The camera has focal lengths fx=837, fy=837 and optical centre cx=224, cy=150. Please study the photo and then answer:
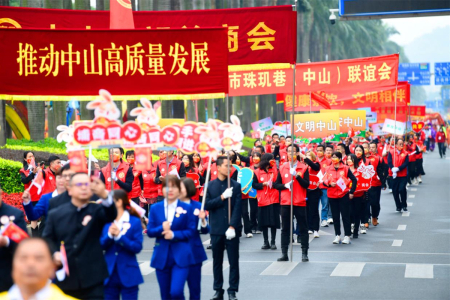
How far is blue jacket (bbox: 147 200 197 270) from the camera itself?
866 cm

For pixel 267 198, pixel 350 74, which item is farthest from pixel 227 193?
pixel 350 74

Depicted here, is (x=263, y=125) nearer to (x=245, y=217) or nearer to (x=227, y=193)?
(x=245, y=217)

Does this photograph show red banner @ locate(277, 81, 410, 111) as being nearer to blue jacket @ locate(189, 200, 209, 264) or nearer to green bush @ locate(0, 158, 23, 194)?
green bush @ locate(0, 158, 23, 194)

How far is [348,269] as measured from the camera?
43.1ft

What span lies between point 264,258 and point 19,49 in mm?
5616

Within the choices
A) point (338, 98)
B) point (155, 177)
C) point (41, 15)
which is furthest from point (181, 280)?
point (338, 98)

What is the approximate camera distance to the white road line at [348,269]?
1266 cm

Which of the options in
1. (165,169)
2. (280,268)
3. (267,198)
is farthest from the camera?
(165,169)

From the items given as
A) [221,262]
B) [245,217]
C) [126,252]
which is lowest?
[245,217]

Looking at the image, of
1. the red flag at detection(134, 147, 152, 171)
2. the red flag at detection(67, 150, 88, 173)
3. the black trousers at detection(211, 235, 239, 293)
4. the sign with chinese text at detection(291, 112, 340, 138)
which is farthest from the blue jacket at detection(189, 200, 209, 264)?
the sign with chinese text at detection(291, 112, 340, 138)

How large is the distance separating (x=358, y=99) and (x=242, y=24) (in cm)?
1836

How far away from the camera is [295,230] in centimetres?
1744

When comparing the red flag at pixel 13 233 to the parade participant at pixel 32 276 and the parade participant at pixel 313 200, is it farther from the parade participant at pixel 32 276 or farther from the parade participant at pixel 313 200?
the parade participant at pixel 313 200

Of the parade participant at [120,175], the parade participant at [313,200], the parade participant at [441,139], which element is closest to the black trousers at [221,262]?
the parade participant at [120,175]
